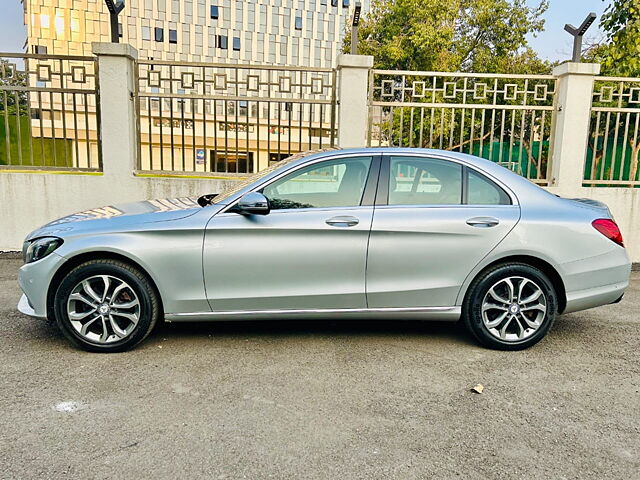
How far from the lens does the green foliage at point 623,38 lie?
29.5 feet

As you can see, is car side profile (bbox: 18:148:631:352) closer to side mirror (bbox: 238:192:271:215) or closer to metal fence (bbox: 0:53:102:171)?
side mirror (bbox: 238:192:271:215)

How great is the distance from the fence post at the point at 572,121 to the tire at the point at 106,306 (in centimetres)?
623

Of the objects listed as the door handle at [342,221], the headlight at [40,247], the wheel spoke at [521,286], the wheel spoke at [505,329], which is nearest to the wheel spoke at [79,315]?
the headlight at [40,247]

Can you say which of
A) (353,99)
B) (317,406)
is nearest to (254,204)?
(317,406)

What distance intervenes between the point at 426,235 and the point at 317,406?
1.55m

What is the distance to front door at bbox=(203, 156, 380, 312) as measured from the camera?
3916mm

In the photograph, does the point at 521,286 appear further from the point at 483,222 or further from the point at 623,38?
the point at 623,38

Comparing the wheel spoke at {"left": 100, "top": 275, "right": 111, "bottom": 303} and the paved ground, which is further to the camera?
the wheel spoke at {"left": 100, "top": 275, "right": 111, "bottom": 303}

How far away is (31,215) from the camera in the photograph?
754 cm

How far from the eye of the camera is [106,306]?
153 inches

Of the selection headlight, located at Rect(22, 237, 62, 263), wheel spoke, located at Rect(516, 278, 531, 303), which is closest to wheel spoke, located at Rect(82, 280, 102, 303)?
headlight, located at Rect(22, 237, 62, 263)

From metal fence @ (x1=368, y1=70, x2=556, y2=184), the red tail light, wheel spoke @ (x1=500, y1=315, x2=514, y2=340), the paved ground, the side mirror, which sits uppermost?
metal fence @ (x1=368, y1=70, x2=556, y2=184)

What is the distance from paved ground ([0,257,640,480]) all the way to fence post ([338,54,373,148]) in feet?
11.9

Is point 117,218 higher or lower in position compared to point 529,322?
higher
